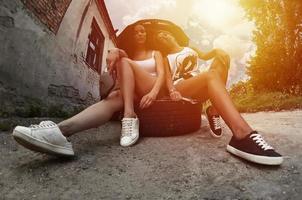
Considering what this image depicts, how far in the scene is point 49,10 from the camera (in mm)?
6133

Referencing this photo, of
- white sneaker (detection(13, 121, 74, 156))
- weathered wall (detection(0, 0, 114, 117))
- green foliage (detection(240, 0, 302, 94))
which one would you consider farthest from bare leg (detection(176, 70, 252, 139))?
green foliage (detection(240, 0, 302, 94))

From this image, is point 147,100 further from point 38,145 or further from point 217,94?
point 38,145

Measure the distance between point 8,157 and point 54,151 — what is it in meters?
0.50

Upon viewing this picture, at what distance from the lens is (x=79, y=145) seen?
2637mm

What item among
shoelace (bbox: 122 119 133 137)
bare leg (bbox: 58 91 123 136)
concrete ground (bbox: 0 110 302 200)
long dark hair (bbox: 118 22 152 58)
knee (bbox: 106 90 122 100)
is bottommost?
concrete ground (bbox: 0 110 302 200)

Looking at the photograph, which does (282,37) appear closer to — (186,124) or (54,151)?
(186,124)

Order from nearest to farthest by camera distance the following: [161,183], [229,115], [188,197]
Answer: [188,197], [161,183], [229,115]

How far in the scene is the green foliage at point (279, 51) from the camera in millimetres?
8211

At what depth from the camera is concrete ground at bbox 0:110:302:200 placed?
1760mm

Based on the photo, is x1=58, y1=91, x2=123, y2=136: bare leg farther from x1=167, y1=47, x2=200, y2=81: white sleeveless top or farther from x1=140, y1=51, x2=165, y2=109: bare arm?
x1=167, y1=47, x2=200, y2=81: white sleeveless top

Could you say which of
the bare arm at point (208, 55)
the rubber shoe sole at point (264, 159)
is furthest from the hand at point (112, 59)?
the rubber shoe sole at point (264, 159)

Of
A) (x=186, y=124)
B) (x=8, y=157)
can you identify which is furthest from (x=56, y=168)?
(x=186, y=124)

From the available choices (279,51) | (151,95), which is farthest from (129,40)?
(279,51)

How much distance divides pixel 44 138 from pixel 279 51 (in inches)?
310
